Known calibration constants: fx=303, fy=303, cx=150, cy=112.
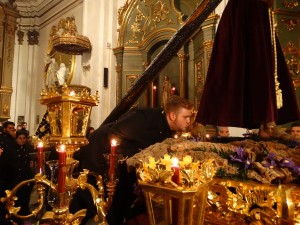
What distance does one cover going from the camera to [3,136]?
10.9 feet

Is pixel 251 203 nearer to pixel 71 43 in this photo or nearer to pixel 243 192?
pixel 243 192

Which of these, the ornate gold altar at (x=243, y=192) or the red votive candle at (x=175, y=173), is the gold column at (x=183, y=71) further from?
the red votive candle at (x=175, y=173)

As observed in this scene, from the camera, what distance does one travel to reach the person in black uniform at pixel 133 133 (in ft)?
7.55

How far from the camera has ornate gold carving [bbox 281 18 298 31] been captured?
14.1 ft

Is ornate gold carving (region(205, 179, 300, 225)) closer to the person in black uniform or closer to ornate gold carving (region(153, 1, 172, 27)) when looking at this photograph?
the person in black uniform

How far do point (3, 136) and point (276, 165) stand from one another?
2.93 metres

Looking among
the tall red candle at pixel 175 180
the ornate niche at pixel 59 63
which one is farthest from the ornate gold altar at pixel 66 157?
the ornate niche at pixel 59 63

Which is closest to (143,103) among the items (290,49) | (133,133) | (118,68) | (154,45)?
(118,68)

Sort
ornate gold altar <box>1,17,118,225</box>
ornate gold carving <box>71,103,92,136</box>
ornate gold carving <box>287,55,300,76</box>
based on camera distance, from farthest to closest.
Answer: ornate gold carving <box>287,55,300,76</box> < ornate gold carving <box>71,103,92,136</box> < ornate gold altar <box>1,17,118,225</box>

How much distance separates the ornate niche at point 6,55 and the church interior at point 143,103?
37 mm

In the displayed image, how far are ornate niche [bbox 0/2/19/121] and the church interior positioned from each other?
0.12 feet

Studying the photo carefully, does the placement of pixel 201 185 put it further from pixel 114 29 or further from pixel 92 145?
pixel 114 29

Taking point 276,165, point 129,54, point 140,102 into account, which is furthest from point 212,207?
point 129,54

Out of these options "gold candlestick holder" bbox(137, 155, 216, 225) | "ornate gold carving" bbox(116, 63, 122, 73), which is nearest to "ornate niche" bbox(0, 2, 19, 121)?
"ornate gold carving" bbox(116, 63, 122, 73)
